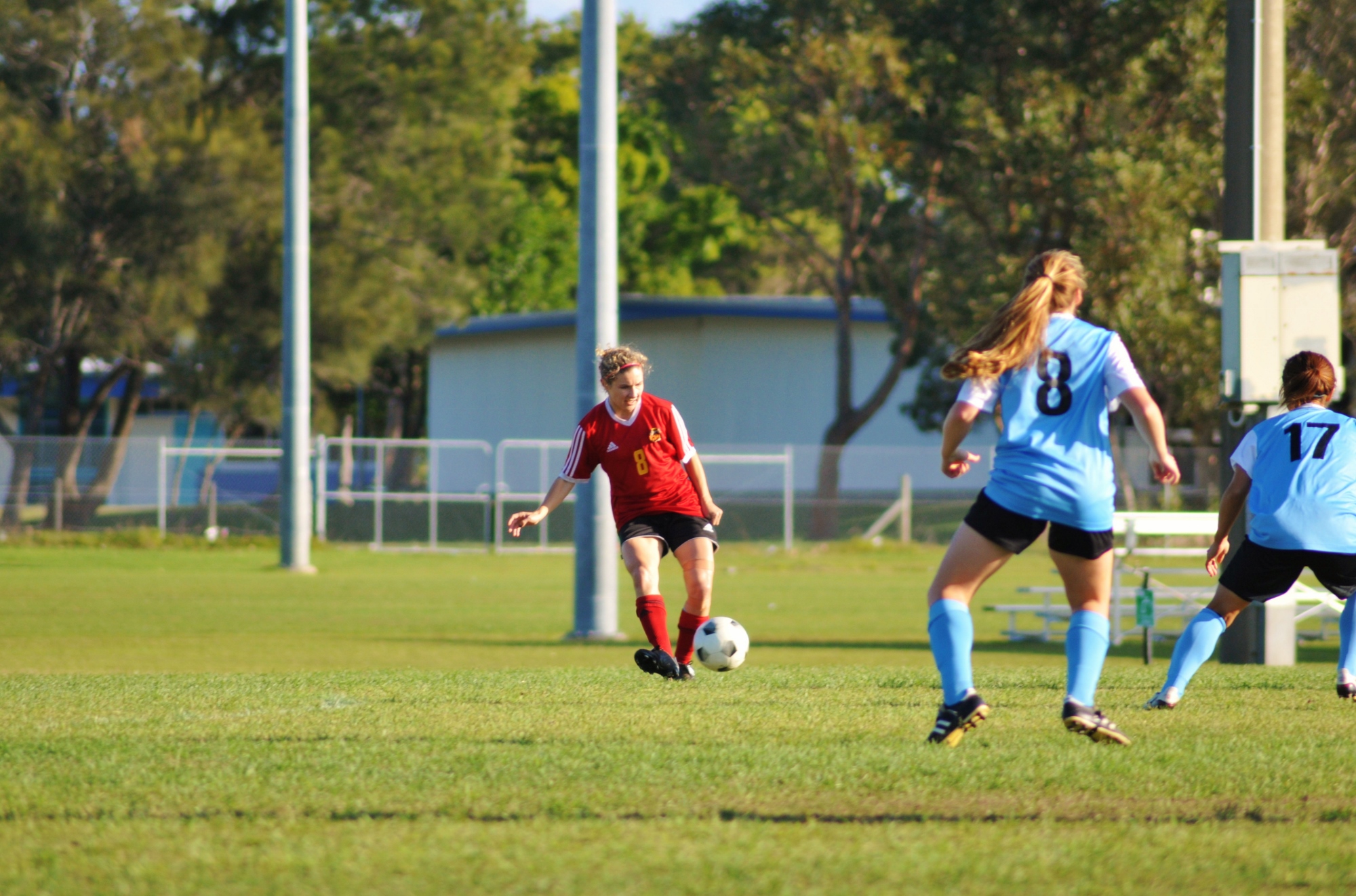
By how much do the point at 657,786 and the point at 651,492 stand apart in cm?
363

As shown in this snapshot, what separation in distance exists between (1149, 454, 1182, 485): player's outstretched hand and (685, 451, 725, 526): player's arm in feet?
10.7

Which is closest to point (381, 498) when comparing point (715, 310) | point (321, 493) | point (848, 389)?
point (321, 493)

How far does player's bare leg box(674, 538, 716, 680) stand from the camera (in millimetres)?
8672

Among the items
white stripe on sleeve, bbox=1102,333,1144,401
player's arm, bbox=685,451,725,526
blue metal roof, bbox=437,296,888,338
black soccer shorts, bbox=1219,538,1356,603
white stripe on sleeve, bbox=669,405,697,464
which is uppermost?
blue metal roof, bbox=437,296,888,338

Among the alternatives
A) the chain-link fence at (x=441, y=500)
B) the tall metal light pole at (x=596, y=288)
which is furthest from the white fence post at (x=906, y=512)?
the tall metal light pole at (x=596, y=288)

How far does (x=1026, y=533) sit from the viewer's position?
5.66m

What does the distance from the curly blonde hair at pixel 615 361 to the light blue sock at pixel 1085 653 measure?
3.25m

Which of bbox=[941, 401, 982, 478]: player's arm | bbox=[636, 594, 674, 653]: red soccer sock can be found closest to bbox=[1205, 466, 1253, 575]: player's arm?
bbox=[941, 401, 982, 478]: player's arm

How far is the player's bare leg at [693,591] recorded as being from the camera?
8.67 metres

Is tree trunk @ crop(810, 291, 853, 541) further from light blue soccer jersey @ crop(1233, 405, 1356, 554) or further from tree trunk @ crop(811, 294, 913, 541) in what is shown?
light blue soccer jersey @ crop(1233, 405, 1356, 554)

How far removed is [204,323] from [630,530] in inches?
1060

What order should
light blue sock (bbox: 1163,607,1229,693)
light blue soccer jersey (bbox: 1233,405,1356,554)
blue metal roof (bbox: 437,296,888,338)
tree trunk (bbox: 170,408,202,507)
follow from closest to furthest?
light blue soccer jersey (bbox: 1233,405,1356,554) → light blue sock (bbox: 1163,607,1229,693) → tree trunk (bbox: 170,408,202,507) → blue metal roof (bbox: 437,296,888,338)

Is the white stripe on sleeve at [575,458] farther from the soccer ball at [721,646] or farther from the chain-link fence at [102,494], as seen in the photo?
the chain-link fence at [102,494]

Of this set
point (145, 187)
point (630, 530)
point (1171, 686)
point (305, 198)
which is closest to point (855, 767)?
point (1171, 686)
